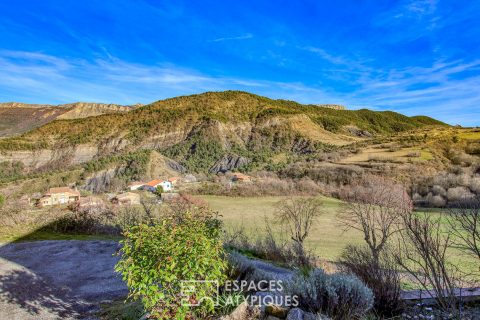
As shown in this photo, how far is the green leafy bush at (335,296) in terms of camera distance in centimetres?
414

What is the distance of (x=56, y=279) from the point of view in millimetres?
7762

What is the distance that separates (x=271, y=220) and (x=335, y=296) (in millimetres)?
Result: 25164

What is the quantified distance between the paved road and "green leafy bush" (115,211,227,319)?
259cm

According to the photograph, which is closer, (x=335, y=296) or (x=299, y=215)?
(x=335, y=296)

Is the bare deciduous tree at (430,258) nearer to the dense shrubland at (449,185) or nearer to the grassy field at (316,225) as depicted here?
the grassy field at (316,225)

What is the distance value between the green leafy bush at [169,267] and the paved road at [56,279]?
259 centimetres

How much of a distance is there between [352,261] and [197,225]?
12.1 ft

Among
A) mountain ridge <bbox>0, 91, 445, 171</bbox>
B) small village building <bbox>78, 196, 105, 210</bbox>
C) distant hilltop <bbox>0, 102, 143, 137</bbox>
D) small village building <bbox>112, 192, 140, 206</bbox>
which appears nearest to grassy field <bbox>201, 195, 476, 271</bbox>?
small village building <bbox>78, 196, 105, 210</bbox>

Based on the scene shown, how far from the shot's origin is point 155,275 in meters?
3.58

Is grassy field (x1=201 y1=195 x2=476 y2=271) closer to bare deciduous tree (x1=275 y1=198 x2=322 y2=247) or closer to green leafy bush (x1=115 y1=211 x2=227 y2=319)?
bare deciduous tree (x1=275 y1=198 x2=322 y2=247)

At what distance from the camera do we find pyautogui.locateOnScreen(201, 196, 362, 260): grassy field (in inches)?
858

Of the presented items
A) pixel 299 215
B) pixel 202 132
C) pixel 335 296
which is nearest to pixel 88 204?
pixel 299 215

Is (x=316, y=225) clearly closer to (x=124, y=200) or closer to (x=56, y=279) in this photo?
(x=124, y=200)

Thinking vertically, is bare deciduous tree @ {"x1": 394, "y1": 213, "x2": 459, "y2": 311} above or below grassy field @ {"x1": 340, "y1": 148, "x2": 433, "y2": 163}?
below
